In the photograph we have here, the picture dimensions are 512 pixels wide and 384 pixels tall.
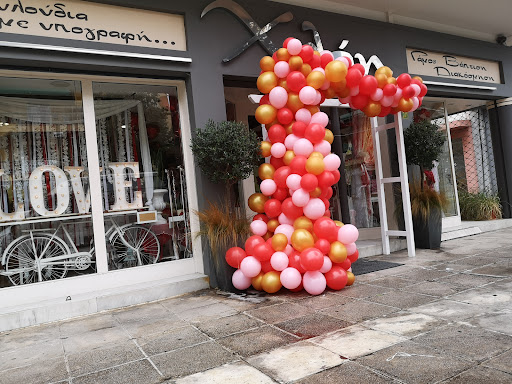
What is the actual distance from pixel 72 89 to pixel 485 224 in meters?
6.90

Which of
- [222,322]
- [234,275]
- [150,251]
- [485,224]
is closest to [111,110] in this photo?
[150,251]

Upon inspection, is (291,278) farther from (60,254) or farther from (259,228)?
(60,254)

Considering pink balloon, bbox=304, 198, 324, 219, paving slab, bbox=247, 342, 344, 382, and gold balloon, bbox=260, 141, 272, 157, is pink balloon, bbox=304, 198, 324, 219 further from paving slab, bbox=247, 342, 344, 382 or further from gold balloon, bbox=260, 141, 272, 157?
paving slab, bbox=247, 342, 344, 382

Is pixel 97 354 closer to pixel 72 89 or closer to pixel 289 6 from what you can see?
pixel 72 89

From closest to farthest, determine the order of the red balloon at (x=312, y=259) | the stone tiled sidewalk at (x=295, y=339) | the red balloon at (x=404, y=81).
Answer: the stone tiled sidewalk at (x=295, y=339) → the red balloon at (x=312, y=259) → the red balloon at (x=404, y=81)

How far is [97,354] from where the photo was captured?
256 centimetres

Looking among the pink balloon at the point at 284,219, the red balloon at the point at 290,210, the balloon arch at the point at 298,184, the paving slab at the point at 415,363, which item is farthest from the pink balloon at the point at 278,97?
the paving slab at the point at 415,363

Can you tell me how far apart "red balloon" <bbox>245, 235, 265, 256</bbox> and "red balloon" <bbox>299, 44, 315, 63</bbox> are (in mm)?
1763

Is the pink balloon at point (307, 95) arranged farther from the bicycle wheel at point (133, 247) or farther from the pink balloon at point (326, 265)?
the bicycle wheel at point (133, 247)

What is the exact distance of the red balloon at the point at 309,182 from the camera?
136 inches

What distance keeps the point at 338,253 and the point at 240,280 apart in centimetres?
98

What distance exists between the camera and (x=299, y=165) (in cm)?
356

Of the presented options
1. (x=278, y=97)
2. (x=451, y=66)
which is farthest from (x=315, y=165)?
(x=451, y=66)

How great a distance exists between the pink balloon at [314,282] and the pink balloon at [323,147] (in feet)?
3.66
